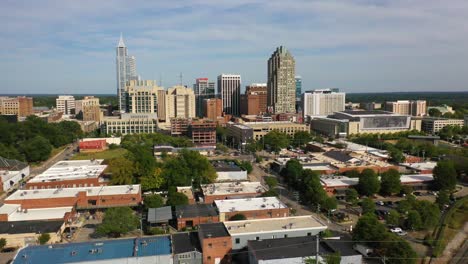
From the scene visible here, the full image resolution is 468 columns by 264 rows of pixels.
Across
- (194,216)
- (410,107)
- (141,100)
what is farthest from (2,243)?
(410,107)

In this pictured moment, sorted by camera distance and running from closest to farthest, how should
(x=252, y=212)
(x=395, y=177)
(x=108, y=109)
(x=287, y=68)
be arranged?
1. (x=252, y=212)
2. (x=395, y=177)
3. (x=287, y=68)
4. (x=108, y=109)

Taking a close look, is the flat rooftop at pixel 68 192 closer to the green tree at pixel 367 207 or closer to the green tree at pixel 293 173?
the green tree at pixel 293 173

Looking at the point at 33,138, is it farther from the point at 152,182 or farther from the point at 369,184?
the point at 369,184

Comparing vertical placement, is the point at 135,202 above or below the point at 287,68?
below

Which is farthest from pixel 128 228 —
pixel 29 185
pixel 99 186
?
pixel 29 185

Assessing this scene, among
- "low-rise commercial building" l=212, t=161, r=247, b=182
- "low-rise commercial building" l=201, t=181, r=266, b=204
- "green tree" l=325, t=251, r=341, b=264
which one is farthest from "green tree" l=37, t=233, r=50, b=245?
"low-rise commercial building" l=212, t=161, r=247, b=182

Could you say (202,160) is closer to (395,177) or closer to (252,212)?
(252,212)
